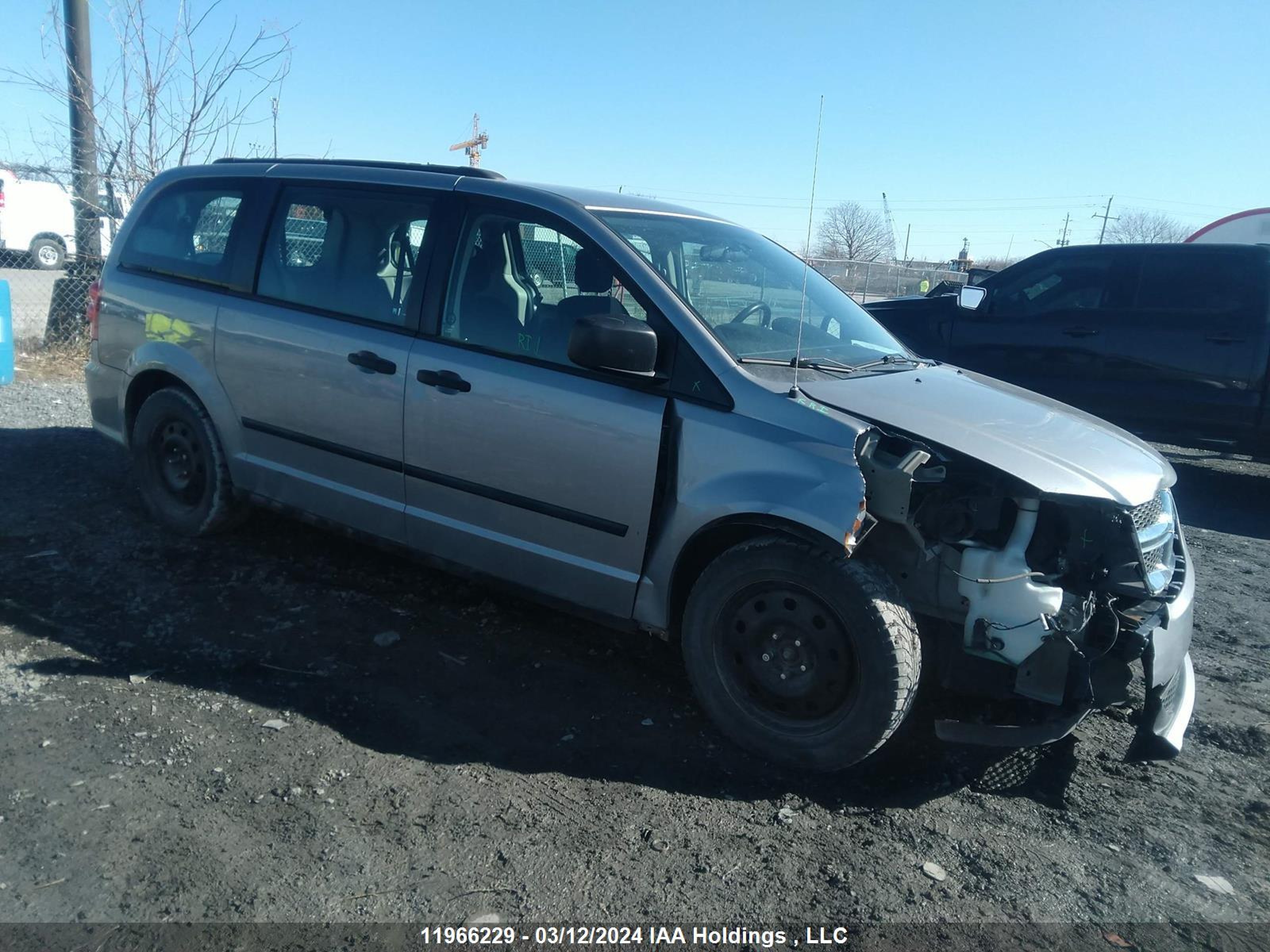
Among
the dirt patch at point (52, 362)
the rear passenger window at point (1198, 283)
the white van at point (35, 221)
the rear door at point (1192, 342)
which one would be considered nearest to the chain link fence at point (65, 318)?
the dirt patch at point (52, 362)

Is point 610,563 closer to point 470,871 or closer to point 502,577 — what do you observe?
point 502,577

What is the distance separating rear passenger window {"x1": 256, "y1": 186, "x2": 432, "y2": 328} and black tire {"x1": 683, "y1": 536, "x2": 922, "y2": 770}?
191 cm

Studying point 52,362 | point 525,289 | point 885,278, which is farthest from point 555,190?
point 885,278

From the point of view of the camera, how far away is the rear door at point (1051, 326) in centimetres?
834

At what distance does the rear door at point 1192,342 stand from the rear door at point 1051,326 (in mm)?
142

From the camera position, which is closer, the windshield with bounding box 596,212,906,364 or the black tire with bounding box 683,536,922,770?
the black tire with bounding box 683,536,922,770

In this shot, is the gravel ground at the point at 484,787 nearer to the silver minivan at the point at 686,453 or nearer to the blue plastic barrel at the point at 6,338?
the silver minivan at the point at 686,453

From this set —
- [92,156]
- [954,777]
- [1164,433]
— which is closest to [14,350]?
[92,156]

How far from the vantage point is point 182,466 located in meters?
5.16

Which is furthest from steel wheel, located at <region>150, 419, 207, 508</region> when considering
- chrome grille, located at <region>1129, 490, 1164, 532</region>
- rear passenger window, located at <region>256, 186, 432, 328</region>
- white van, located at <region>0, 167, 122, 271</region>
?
white van, located at <region>0, 167, 122, 271</region>

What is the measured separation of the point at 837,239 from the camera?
16766 millimetres

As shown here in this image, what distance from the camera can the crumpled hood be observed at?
3.16m

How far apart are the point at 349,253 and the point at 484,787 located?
260cm

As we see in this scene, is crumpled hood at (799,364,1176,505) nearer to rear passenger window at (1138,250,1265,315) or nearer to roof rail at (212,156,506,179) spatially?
roof rail at (212,156,506,179)
